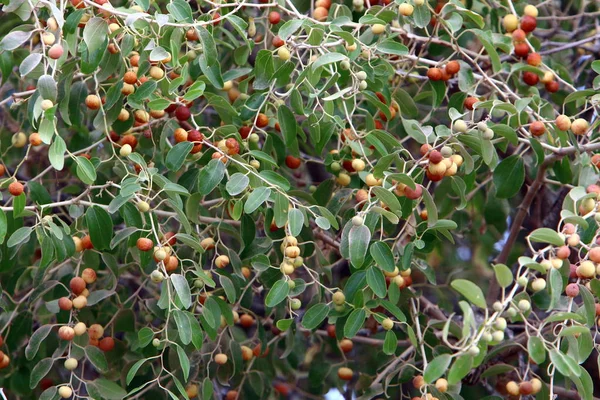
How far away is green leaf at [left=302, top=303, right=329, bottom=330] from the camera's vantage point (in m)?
1.88

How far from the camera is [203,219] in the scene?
205 cm

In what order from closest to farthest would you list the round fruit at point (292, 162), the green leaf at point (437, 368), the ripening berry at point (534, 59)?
1. the green leaf at point (437, 368)
2. the ripening berry at point (534, 59)
3. the round fruit at point (292, 162)

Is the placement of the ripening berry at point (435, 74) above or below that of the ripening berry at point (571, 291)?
above

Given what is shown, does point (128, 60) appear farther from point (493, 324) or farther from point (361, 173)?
point (493, 324)

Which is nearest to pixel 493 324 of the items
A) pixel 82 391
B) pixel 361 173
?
pixel 361 173

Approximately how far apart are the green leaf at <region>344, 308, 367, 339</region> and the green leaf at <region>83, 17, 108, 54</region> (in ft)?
2.28

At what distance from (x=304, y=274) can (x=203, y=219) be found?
1.95 ft

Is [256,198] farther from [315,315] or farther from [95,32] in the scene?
[95,32]

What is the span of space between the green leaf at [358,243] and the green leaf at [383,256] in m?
0.07

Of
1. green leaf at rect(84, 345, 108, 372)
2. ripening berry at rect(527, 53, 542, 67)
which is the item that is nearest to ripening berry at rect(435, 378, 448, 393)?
green leaf at rect(84, 345, 108, 372)

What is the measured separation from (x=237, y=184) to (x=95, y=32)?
0.39 m

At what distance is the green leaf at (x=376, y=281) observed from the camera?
1746 millimetres

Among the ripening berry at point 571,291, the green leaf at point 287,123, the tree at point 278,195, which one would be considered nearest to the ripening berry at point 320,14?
the tree at point 278,195

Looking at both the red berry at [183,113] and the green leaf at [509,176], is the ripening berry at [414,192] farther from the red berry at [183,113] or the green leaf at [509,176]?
the red berry at [183,113]
